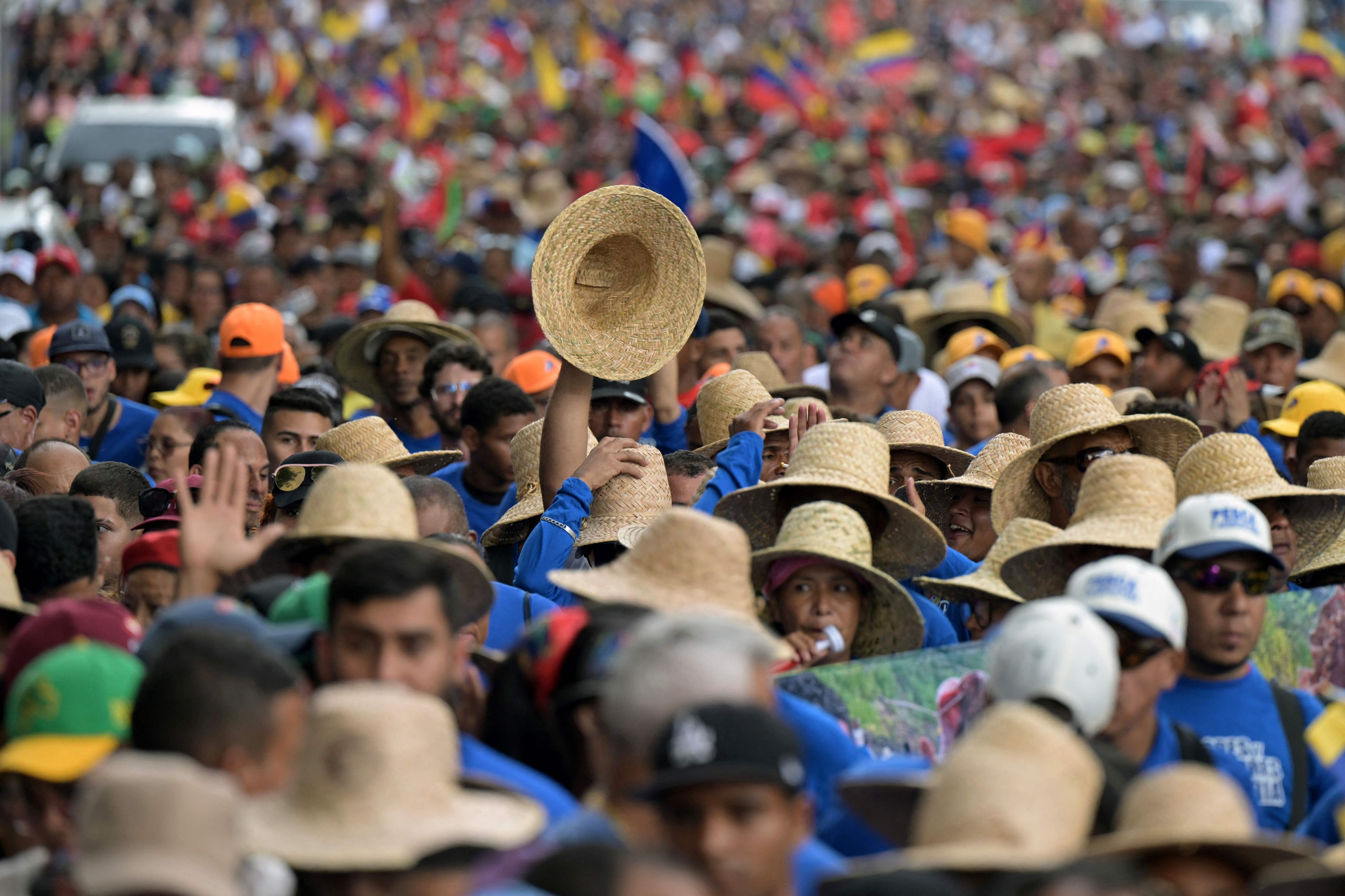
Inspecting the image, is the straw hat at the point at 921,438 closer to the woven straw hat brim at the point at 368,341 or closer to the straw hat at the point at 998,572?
the straw hat at the point at 998,572

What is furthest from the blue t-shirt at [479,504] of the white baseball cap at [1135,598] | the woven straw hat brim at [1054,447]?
the white baseball cap at [1135,598]

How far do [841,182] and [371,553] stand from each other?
659 inches

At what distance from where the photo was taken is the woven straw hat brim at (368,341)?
387 inches

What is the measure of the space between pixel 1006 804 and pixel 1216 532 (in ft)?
6.14

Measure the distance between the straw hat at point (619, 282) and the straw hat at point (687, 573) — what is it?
4.80 feet

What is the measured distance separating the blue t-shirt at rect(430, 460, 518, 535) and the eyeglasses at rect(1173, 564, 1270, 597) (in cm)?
310

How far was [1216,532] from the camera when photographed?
16.6 feet

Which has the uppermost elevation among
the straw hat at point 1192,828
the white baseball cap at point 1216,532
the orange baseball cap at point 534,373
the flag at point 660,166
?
the flag at point 660,166

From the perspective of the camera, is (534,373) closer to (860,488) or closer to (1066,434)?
(1066,434)

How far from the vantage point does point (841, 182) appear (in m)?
20.6

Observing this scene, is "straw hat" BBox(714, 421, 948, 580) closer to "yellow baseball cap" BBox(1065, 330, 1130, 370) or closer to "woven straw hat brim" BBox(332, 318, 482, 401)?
"woven straw hat brim" BBox(332, 318, 482, 401)

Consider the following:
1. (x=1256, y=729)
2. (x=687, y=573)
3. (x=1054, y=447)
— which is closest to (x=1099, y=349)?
(x=1054, y=447)

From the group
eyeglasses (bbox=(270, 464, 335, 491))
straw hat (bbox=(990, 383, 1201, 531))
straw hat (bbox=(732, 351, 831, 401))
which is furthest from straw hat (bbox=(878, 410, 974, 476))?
eyeglasses (bbox=(270, 464, 335, 491))

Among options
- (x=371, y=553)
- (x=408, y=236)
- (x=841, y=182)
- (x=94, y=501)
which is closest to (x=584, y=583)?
(x=371, y=553)
